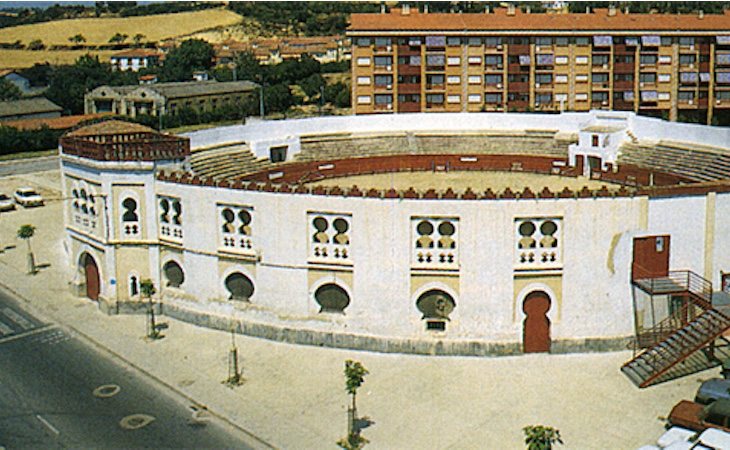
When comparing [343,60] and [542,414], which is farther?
[343,60]

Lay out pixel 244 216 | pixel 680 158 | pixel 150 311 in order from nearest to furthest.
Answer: pixel 150 311, pixel 244 216, pixel 680 158

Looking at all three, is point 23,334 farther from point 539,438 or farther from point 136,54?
point 136,54

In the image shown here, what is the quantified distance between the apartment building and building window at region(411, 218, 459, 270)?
64364 mm

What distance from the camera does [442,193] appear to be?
Answer: 126 feet

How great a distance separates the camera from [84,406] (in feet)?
111

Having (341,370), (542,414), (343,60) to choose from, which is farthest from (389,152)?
(343,60)

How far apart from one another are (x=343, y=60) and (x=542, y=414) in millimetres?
145552

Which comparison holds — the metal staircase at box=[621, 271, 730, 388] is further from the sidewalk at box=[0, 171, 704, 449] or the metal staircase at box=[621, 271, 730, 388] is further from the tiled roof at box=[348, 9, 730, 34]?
the tiled roof at box=[348, 9, 730, 34]

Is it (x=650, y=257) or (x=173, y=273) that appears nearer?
(x=650, y=257)

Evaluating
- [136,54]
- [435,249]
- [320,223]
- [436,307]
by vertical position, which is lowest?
[436,307]

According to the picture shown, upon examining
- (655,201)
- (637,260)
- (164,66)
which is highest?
(164,66)

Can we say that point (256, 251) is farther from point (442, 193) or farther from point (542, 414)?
point (542, 414)

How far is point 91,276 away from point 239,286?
35.2 ft

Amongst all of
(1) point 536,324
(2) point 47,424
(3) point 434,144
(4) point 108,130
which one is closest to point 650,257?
(1) point 536,324
